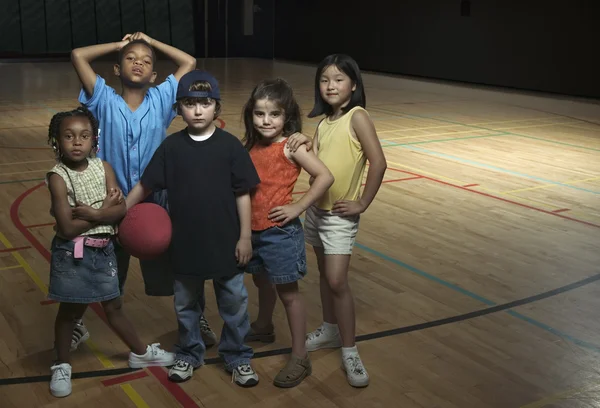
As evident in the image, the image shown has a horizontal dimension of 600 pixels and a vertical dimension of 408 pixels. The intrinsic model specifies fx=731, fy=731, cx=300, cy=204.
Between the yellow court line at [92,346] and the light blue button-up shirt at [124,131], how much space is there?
0.75m

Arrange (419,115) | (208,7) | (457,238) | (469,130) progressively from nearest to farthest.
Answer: (457,238)
(469,130)
(419,115)
(208,7)

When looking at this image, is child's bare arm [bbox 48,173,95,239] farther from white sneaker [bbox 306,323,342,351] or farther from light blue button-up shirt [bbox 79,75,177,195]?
white sneaker [bbox 306,323,342,351]

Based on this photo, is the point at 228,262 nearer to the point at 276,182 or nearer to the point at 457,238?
the point at 276,182

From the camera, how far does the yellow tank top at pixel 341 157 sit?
9.79ft

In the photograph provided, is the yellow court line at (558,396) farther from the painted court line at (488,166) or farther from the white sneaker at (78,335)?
the painted court line at (488,166)

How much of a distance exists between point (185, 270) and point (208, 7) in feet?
67.6

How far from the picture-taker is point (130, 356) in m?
3.05

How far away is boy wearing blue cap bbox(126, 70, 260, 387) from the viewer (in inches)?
107

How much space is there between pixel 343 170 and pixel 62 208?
1110 mm

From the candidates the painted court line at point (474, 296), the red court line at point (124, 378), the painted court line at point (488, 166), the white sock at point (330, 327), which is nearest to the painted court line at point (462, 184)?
the painted court line at point (488, 166)

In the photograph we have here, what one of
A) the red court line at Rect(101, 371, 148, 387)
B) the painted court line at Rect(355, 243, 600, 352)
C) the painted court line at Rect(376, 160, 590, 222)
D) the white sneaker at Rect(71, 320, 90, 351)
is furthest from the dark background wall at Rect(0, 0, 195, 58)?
the red court line at Rect(101, 371, 148, 387)

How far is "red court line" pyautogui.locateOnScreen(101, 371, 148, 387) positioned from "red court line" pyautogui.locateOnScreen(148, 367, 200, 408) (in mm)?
42

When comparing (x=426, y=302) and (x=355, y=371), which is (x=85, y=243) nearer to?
(x=355, y=371)

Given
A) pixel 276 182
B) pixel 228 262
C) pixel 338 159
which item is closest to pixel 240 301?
pixel 228 262
